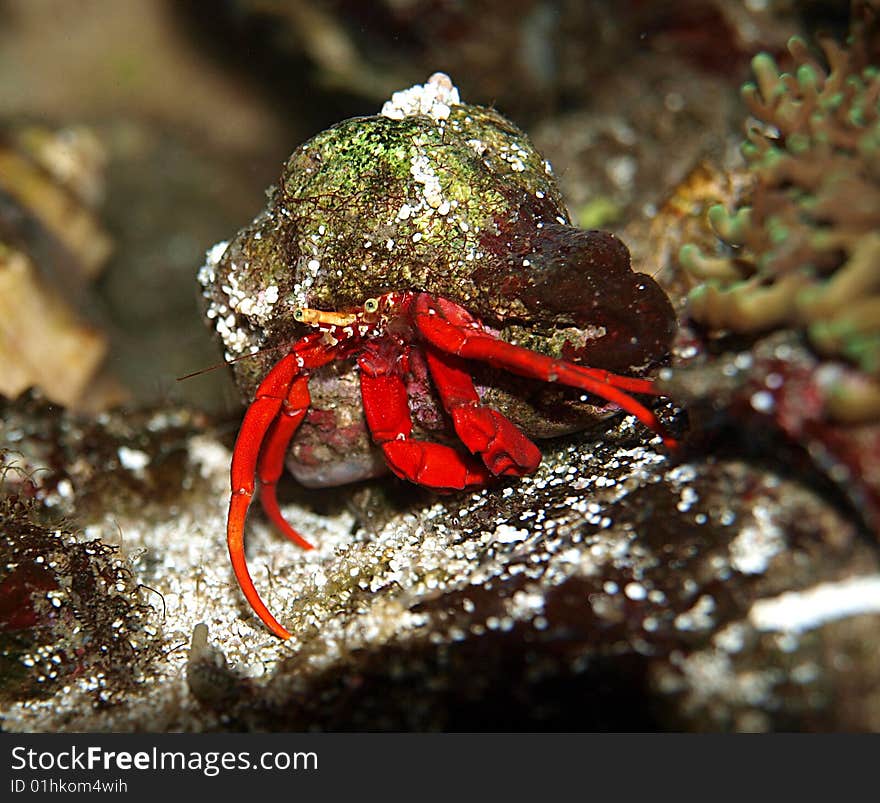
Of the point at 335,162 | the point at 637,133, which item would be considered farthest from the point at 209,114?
the point at 335,162

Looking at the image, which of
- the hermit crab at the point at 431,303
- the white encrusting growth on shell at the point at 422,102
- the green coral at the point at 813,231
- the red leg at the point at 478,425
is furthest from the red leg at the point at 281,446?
the green coral at the point at 813,231

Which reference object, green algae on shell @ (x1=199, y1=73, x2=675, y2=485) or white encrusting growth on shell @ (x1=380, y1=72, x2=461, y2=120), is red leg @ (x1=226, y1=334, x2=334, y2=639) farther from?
white encrusting growth on shell @ (x1=380, y1=72, x2=461, y2=120)

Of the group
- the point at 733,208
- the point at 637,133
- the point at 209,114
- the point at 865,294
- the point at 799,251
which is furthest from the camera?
the point at 209,114

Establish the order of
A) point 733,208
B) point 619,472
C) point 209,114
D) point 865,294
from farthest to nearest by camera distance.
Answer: point 209,114
point 733,208
point 619,472
point 865,294

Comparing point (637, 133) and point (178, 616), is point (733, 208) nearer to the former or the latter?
point (637, 133)

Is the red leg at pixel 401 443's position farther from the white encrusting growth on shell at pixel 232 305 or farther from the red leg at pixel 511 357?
the white encrusting growth on shell at pixel 232 305

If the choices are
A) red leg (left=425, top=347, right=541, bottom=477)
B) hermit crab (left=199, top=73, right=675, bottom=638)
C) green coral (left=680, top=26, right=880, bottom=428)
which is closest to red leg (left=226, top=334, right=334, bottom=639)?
hermit crab (left=199, top=73, right=675, bottom=638)
